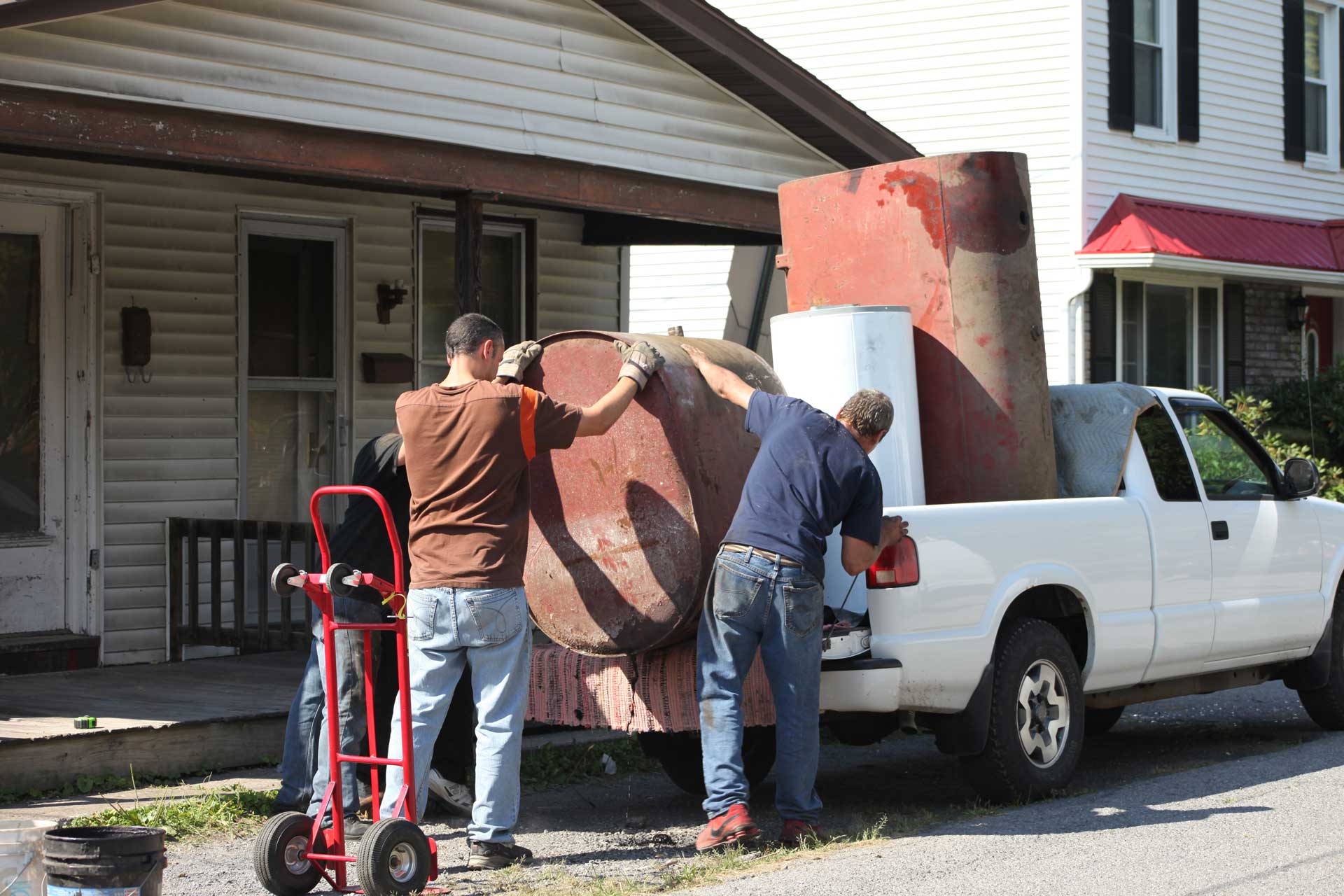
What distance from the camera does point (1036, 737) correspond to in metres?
7.27

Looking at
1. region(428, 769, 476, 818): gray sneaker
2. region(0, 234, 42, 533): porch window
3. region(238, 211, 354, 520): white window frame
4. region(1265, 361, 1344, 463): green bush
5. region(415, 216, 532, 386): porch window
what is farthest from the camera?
region(1265, 361, 1344, 463): green bush

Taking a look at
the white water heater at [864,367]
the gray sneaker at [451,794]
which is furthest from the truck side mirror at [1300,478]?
the gray sneaker at [451,794]

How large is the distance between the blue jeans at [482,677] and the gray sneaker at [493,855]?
0.08ft

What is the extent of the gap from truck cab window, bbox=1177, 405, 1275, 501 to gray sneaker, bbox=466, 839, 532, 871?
4.12 metres

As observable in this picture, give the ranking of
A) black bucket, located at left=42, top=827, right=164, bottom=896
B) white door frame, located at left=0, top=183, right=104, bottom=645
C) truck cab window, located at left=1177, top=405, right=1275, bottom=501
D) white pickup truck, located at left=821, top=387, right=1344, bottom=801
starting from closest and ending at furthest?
black bucket, located at left=42, top=827, right=164, bottom=896, white pickup truck, located at left=821, top=387, right=1344, bottom=801, truck cab window, located at left=1177, top=405, right=1275, bottom=501, white door frame, located at left=0, top=183, right=104, bottom=645

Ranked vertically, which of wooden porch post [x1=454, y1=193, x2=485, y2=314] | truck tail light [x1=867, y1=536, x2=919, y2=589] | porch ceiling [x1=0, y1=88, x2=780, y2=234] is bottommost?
truck tail light [x1=867, y1=536, x2=919, y2=589]

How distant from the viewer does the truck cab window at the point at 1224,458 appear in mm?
8469

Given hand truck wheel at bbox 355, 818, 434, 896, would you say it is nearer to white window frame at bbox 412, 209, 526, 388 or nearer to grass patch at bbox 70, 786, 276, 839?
grass patch at bbox 70, 786, 276, 839

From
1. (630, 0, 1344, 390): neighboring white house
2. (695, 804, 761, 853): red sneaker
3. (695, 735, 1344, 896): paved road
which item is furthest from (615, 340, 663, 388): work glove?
(630, 0, 1344, 390): neighboring white house

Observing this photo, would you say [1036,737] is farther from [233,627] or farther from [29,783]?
[233,627]

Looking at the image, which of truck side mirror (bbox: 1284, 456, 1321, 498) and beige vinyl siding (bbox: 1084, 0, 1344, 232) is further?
beige vinyl siding (bbox: 1084, 0, 1344, 232)

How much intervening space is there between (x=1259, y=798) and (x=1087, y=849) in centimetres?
140

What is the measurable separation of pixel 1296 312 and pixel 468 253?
14.3 m

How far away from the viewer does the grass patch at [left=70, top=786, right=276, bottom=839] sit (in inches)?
263
